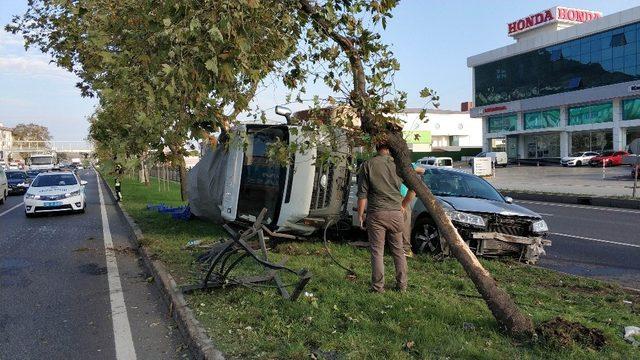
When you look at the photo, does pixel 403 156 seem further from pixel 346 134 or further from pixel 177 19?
pixel 177 19

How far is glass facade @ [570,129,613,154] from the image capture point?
178 feet

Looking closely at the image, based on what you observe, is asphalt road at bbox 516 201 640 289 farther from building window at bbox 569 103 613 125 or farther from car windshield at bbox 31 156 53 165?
car windshield at bbox 31 156 53 165

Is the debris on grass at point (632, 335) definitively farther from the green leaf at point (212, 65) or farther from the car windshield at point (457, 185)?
the car windshield at point (457, 185)

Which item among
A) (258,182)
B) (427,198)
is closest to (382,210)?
(427,198)

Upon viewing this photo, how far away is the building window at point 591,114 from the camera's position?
2112 inches

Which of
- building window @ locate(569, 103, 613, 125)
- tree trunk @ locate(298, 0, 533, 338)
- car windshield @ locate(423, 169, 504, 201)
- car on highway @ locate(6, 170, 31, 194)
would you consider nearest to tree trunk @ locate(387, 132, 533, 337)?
tree trunk @ locate(298, 0, 533, 338)

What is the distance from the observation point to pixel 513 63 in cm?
6581

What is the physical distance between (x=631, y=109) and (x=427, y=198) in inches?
2129

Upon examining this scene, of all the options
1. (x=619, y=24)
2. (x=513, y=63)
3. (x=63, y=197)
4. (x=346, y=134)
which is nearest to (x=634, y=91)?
(x=619, y=24)

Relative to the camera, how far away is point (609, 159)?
46.5 meters

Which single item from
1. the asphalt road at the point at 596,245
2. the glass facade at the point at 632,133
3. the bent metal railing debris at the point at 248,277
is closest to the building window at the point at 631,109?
the glass facade at the point at 632,133

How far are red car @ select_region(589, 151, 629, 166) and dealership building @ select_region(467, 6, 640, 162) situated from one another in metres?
5.15

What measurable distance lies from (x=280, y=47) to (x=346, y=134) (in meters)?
1.17

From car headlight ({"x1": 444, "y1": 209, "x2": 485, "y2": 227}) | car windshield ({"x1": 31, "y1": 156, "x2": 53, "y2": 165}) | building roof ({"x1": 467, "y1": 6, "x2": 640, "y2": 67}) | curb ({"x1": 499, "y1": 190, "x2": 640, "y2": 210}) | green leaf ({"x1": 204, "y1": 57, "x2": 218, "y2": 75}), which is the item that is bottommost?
curb ({"x1": 499, "y1": 190, "x2": 640, "y2": 210})
